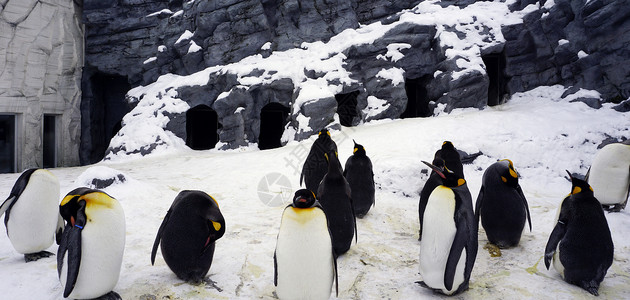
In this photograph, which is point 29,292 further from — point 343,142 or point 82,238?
point 343,142

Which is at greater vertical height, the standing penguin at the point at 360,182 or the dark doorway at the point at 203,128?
the dark doorway at the point at 203,128

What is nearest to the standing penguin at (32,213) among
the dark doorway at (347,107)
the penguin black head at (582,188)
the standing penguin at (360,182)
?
the standing penguin at (360,182)

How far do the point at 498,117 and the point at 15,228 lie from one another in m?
8.68

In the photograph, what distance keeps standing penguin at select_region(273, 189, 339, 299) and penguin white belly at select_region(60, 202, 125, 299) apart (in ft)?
3.59

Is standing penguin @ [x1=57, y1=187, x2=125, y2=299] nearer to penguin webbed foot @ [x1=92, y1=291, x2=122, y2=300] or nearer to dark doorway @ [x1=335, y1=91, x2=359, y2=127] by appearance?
penguin webbed foot @ [x1=92, y1=291, x2=122, y2=300]

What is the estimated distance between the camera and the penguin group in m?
2.31

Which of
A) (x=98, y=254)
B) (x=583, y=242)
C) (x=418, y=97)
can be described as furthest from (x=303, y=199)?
(x=418, y=97)

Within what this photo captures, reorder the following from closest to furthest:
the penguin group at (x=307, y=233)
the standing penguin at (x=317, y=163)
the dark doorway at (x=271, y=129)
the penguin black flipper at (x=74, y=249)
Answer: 1. the penguin black flipper at (x=74, y=249)
2. the penguin group at (x=307, y=233)
3. the standing penguin at (x=317, y=163)
4. the dark doorway at (x=271, y=129)

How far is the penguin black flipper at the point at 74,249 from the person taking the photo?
2.20 meters

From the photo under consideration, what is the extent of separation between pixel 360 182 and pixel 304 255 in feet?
7.28

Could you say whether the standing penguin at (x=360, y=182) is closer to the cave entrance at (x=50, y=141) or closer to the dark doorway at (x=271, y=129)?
the dark doorway at (x=271, y=129)

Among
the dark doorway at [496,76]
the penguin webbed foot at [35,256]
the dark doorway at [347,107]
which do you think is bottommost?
the penguin webbed foot at [35,256]

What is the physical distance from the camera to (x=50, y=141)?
38.9 feet

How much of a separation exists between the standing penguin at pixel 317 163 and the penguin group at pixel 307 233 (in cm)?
142
